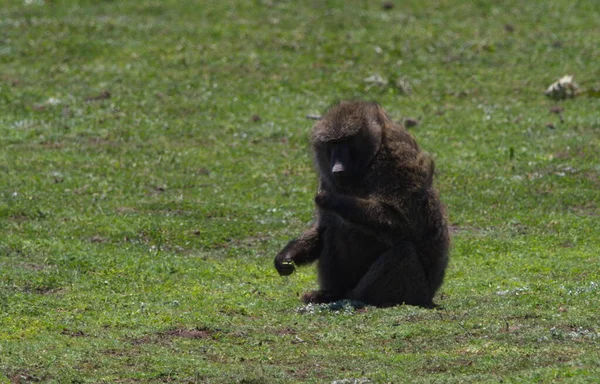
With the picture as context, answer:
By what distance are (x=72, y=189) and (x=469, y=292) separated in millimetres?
9434

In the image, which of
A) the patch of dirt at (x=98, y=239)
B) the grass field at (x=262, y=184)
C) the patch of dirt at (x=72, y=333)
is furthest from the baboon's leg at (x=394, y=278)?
the patch of dirt at (x=98, y=239)

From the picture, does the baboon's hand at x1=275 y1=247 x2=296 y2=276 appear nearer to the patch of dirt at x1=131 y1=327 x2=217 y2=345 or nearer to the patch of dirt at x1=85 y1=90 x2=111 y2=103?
the patch of dirt at x1=131 y1=327 x2=217 y2=345

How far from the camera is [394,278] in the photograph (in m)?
12.5

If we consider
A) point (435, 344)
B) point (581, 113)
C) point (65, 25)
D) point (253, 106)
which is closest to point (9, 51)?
point (65, 25)

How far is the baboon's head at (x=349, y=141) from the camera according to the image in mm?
12781

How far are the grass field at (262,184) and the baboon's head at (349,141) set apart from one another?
1.74 meters

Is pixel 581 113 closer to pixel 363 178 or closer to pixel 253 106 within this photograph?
pixel 253 106

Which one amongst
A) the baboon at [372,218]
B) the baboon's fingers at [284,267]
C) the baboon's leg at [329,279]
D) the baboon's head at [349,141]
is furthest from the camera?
the baboon's fingers at [284,267]

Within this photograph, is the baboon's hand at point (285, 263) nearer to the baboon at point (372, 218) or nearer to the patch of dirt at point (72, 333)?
the baboon at point (372, 218)

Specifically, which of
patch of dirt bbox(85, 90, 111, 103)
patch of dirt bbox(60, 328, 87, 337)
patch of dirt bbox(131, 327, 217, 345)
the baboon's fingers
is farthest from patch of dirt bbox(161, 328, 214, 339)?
patch of dirt bbox(85, 90, 111, 103)

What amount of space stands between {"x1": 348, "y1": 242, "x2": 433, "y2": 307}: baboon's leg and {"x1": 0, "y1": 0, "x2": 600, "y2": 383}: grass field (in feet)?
1.73

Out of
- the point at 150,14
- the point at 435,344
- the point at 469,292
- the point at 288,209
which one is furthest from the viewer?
the point at 150,14

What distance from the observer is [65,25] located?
3145 cm

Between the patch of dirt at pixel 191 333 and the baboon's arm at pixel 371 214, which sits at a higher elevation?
the baboon's arm at pixel 371 214
